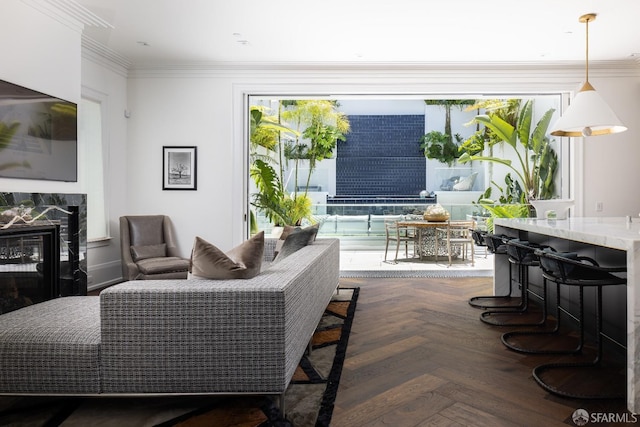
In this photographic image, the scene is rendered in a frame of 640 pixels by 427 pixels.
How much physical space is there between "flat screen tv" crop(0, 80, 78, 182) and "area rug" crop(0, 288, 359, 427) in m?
1.84

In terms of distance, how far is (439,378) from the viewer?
7.86 ft

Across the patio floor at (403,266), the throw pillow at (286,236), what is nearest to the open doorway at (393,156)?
the patio floor at (403,266)

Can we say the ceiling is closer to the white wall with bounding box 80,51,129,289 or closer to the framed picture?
the white wall with bounding box 80,51,129,289

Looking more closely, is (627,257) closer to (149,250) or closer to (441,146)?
(149,250)

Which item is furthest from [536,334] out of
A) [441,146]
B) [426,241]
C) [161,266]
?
[441,146]

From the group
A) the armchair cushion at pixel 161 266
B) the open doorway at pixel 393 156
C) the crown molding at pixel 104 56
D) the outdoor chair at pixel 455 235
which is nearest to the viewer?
the armchair cushion at pixel 161 266

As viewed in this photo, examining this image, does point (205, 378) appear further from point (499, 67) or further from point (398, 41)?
point (499, 67)

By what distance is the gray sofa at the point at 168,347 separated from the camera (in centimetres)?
187

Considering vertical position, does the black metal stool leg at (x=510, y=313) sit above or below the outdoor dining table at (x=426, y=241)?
below

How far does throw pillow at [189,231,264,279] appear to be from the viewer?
82.5 inches

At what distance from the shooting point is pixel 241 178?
5621 millimetres

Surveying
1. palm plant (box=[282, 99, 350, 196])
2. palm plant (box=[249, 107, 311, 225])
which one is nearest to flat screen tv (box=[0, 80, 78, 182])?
palm plant (box=[249, 107, 311, 225])

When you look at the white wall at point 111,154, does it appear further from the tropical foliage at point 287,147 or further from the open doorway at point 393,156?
the open doorway at point 393,156

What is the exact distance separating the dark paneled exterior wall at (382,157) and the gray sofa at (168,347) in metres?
9.02
